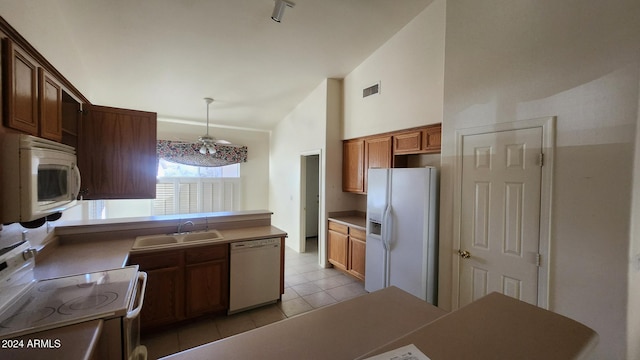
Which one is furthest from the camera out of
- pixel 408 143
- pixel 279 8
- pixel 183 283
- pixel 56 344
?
pixel 408 143

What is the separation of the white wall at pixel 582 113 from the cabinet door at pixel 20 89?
10.1 ft

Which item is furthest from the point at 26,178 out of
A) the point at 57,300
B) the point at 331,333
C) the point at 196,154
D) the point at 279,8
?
the point at 196,154

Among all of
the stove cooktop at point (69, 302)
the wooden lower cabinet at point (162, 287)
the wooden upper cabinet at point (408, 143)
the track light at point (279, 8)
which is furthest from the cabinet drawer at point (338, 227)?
the track light at point (279, 8)

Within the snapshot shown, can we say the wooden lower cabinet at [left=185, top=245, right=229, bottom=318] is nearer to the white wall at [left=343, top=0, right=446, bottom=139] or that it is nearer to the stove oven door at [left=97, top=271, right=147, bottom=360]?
the stove oven door at [left=97, top=271, right=147, bottom=360]

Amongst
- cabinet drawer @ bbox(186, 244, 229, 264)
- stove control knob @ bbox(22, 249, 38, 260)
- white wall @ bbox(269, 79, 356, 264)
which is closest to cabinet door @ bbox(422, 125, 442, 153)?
white wall @ bbox(269, 79, 356, 264)

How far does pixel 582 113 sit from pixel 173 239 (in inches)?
143

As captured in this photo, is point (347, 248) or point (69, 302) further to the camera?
point (347, 248)

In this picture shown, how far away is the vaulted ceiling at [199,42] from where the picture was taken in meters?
2.22

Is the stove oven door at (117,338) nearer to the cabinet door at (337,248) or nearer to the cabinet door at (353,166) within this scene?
the cabinet door at (337,248)

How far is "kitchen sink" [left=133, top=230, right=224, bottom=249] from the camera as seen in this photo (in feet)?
8.28

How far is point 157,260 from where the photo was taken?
236 cm

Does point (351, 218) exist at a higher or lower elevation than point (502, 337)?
lower

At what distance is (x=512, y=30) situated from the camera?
1.96 metres

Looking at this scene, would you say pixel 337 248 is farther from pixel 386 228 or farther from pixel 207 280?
pixel 207 280
